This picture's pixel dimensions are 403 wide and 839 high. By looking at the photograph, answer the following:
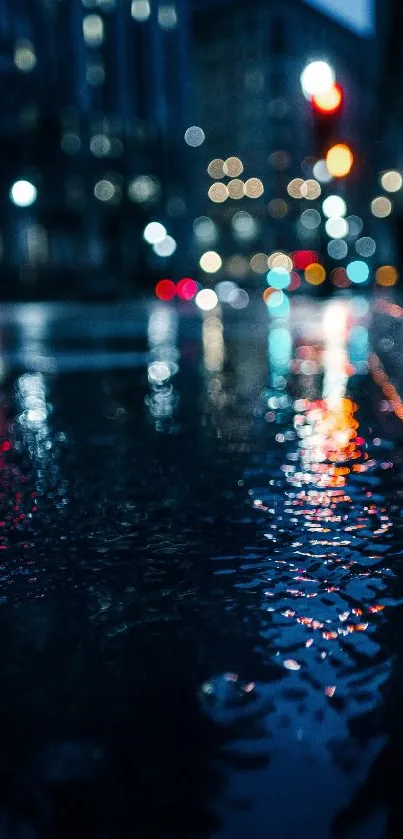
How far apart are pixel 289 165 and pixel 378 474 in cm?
11542

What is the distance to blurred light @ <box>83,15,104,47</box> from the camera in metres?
69.1

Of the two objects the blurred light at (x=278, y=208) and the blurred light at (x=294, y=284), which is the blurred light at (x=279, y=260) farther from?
the blurred light at (x=294, y=284)

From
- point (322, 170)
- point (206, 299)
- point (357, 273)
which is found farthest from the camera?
point (357, 273)

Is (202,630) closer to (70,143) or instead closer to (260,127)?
(70,143)

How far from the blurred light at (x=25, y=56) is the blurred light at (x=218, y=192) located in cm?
5755

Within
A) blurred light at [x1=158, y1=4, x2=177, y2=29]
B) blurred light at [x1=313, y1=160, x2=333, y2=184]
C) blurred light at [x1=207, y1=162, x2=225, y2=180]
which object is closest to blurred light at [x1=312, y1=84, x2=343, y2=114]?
blurred light at [x1=313, y1=160, x2=333, y2=184]

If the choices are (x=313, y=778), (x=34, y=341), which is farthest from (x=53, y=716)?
(x=34, y=341)

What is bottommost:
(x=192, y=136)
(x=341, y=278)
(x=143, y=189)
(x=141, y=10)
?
(x=341, y=278)

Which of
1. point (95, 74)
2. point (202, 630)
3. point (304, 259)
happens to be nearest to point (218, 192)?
point (304, 259)

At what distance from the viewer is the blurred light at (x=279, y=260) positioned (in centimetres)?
11575

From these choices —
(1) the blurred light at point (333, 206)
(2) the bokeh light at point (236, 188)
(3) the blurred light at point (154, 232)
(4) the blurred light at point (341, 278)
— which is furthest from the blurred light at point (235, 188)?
(1) the blurred light at point (333, 206)

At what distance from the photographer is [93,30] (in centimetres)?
6931

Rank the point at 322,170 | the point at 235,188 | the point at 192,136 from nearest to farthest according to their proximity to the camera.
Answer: the point at 322,170 → the point at 192,136 → the point at 235,188

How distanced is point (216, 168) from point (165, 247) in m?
52.3
